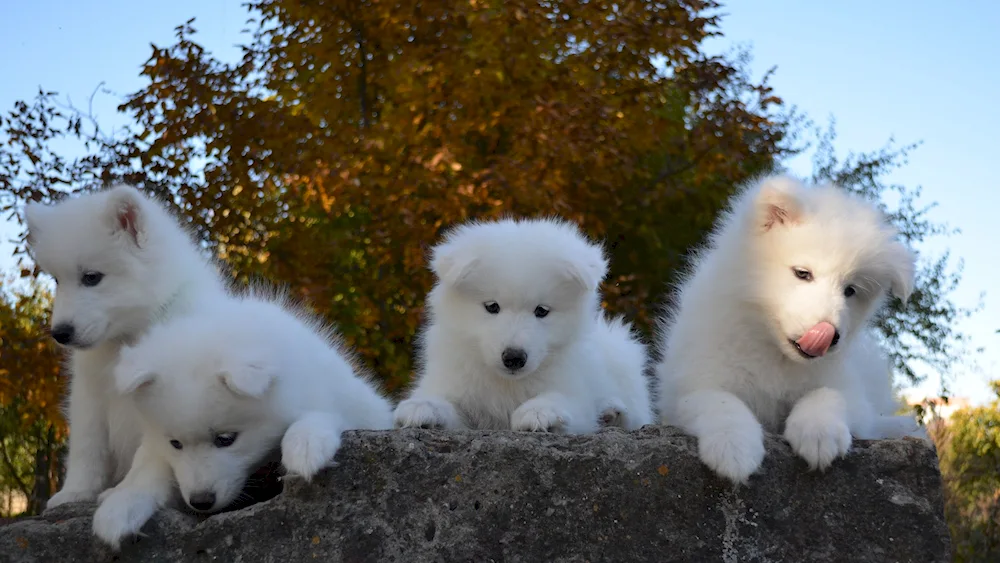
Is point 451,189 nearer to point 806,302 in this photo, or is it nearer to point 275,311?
point 275,311

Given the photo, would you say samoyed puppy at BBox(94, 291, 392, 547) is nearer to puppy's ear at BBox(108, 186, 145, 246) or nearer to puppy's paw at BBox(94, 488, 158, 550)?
puppy's paw at BBox(94, 488, 158, 550)

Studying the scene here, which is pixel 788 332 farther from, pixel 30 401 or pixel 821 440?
pixel 30 401

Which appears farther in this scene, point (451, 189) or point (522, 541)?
point (451, 189)

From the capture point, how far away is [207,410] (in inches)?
133

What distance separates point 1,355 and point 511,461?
5.80 meters

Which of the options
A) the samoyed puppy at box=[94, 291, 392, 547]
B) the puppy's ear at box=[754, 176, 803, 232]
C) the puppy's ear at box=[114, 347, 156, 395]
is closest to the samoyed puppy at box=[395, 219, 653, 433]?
the samoyed puppy at box=[94, 291, 392, 547]

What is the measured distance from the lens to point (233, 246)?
27.6ft

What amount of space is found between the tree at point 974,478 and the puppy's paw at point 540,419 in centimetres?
655

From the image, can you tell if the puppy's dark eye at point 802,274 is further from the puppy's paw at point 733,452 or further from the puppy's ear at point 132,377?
the puppy's ear at point 132,377

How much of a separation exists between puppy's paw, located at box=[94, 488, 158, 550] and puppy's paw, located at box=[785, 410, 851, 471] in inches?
93.3

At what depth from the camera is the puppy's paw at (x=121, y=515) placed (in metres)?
3.32

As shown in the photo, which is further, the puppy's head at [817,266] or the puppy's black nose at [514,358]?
the puppy's black nose at [514,358]

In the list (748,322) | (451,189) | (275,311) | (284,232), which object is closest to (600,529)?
(748,322)

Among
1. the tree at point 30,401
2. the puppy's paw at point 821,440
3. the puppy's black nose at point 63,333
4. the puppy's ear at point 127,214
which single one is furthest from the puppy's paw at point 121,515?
the tree at point 30,401
